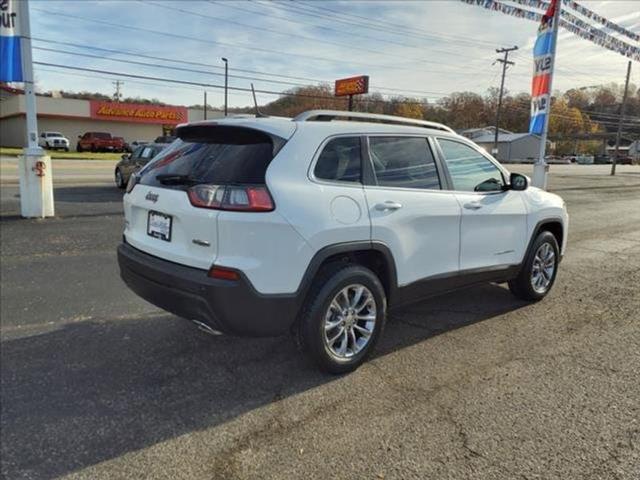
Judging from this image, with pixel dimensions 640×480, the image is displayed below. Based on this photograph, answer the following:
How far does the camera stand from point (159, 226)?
342 cm

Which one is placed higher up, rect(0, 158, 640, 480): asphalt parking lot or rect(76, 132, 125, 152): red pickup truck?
rect(76, 132, 125, 152): red pickup truck

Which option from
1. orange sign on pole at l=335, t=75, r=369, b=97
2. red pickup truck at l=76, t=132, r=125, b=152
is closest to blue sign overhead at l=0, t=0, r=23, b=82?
orange sign on pole at l=335, t=75, r=369, b=97

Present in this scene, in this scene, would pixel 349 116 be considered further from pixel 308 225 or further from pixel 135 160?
pixel 135 160

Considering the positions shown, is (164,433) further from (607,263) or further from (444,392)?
(607,263)

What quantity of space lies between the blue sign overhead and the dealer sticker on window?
7.69 metres

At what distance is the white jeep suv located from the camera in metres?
3.03

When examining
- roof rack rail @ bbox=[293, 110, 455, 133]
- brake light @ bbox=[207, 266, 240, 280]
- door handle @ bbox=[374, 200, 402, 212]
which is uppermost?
roof rack rail @ bbox=[293, 110, 455, 133]

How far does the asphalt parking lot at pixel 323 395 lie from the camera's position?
2619 millimetres

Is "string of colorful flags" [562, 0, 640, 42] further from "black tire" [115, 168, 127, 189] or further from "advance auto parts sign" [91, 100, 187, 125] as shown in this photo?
"advance auto parts sign" [91, 100, 187, 125]

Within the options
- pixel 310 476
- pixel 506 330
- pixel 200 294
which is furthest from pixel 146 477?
pixel 506 330

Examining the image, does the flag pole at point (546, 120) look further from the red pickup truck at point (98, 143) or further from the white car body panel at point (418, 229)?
the red pickup truck at point (98, 143)

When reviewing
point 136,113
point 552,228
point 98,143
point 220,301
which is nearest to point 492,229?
point 552,228

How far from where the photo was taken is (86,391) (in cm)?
334

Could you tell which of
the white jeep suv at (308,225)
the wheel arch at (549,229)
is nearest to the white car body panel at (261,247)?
the white jeep suv at (308,225)
